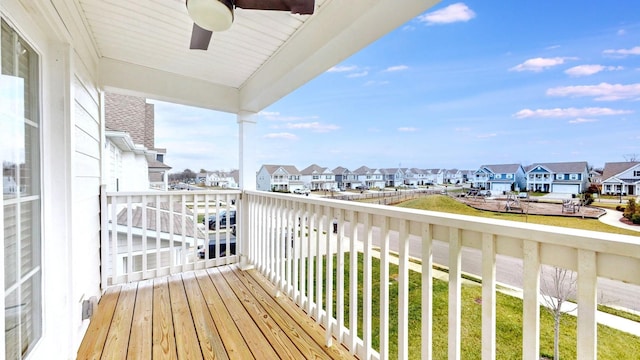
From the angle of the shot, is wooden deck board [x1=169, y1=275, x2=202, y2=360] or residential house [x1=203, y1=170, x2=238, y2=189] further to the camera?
residential house [x1=203, y1=170, x2=238, y2=189]

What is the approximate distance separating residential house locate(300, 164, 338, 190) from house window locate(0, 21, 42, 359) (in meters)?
1.52

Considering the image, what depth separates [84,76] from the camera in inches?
83.7

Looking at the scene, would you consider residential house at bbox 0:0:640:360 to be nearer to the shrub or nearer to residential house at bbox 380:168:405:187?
the shrub

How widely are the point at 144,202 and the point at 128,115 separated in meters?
1.23

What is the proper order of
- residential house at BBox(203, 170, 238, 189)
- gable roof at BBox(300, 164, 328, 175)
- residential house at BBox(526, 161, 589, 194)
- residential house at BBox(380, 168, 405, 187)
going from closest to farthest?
residential house at BBox(526, 161, 589, 194) < residential house at BBox(380, 168, 405, 187) < gable roof at BBox(300, 164, 328, 175) < residential house at BBox(203, 170, 238, 189)

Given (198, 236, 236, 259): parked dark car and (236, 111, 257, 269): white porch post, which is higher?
(236, 111, 257, 269): white porch post

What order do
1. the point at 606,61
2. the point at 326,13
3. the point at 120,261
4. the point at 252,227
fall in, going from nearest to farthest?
the point at 606,61 → the point at 326,13 → the point at 120,261 → the point at 252,227

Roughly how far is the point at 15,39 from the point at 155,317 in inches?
81.9

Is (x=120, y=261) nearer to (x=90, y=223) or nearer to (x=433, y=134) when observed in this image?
(x=90, y=223)

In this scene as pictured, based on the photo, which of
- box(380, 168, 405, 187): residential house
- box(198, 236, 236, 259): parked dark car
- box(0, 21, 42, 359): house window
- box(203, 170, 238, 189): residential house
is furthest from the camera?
box(198, 236, 236, 259): parked dark car

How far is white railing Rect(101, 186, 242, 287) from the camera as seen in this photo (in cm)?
283

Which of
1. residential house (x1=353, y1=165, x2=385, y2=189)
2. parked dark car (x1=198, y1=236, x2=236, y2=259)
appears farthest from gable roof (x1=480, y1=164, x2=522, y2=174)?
parked dark car (x1=198, y1=236, x2=236, y2=259)

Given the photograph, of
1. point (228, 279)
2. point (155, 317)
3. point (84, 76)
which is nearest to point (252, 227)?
point (228, 279)

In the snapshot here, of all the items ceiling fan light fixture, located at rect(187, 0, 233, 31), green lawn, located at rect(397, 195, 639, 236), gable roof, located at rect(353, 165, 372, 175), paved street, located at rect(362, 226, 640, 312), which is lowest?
paved street, located at rect(362, 226, 640, 312)
